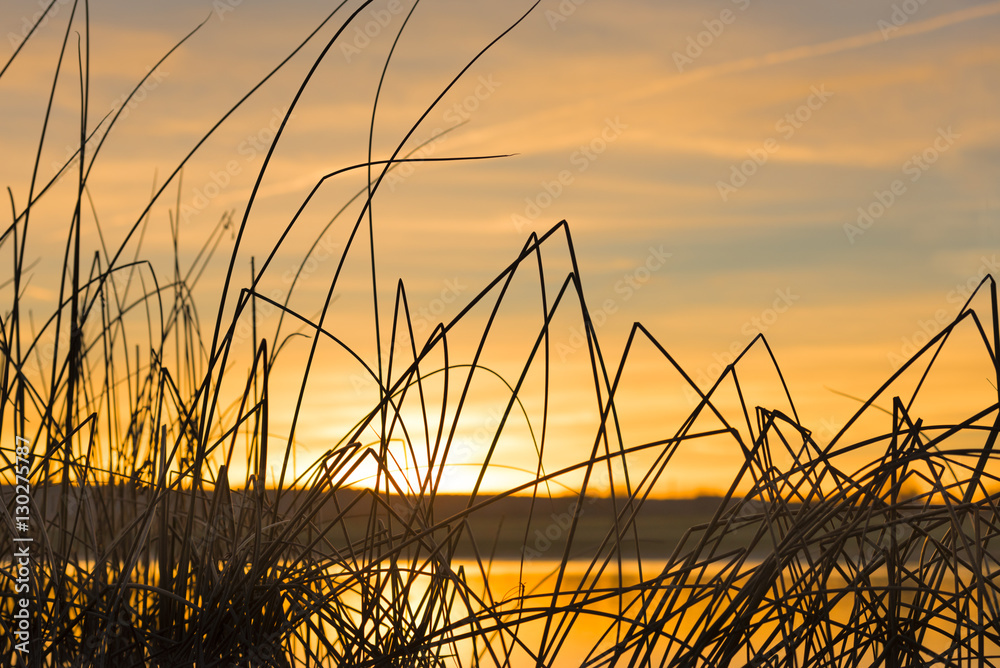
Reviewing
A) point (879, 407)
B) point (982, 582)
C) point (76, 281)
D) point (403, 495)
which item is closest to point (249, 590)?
point (403, 495)

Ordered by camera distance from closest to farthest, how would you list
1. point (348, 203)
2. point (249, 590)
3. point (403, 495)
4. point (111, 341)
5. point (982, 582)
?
point (982, 582) → point (249, 590) → point (403, 495) → point (348, 203) → point (111, 341)

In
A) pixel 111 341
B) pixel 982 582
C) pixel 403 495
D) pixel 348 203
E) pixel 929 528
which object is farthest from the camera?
pixel 111 341

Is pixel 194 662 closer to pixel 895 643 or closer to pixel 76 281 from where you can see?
pixel 76 281

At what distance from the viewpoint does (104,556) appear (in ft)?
2.63

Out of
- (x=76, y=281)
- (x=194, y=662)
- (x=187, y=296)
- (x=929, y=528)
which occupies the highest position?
(x=187, y=296)

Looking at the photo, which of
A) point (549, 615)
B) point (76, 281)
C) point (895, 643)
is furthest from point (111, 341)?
point (895, 643)

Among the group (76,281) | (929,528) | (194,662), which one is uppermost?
(76,281)

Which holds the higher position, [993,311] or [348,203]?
[348,203]

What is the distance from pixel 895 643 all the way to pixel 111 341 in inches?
51.2

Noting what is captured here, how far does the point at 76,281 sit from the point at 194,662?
376mm

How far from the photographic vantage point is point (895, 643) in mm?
839

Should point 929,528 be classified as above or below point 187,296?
below

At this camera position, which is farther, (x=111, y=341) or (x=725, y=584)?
(x=111, y=341)

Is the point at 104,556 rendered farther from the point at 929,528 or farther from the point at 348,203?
the point at 929,528
